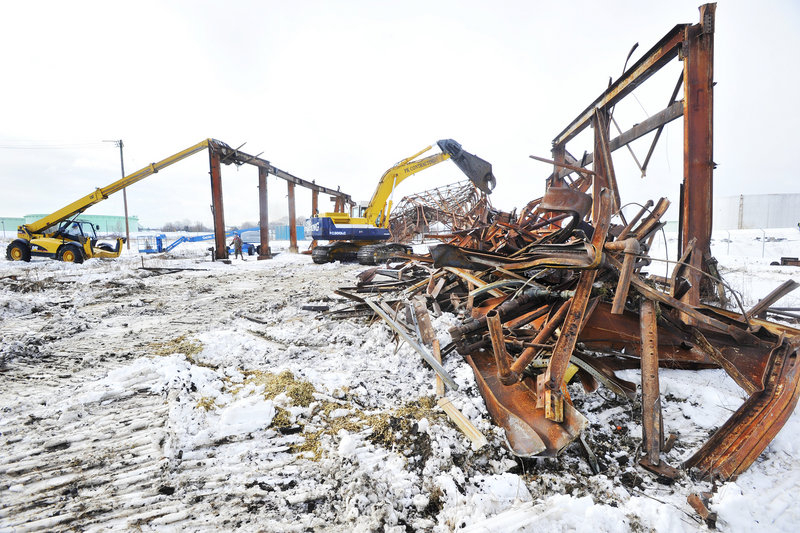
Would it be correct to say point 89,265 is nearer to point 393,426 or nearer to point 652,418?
point 393,426

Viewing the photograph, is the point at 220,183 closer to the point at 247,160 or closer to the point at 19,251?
the point at 247,160

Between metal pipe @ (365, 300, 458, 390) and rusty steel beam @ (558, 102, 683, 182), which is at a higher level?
rusty steel beam @ (558, 102, 683, 182)

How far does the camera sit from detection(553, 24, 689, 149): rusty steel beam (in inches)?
160

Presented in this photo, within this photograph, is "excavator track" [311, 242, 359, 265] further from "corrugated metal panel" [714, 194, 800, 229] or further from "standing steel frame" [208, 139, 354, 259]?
"corrugated metal panel" [714, 194, 800, 229]

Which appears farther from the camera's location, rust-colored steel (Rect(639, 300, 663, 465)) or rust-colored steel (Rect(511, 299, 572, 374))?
rust-colored steel (Rect(511, 299, 572, 374))

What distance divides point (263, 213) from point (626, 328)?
17977 mm

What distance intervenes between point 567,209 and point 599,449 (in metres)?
2.10

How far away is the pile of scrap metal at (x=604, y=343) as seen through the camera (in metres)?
1.95


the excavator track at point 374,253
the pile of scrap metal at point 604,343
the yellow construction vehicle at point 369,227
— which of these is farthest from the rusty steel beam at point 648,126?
the excavator track at point 374,253

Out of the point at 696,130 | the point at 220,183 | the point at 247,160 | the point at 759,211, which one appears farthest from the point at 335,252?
the point at 759,211

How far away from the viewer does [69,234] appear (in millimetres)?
15141

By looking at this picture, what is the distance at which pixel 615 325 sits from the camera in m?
2.59

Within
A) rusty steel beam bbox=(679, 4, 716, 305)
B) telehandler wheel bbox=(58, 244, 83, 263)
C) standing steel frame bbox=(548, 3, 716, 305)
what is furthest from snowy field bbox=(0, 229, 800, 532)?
telehandler wheel bbox=(58, 244, 83, 263)

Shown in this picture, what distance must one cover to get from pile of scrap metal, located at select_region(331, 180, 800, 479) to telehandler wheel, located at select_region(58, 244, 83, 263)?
710 inches
